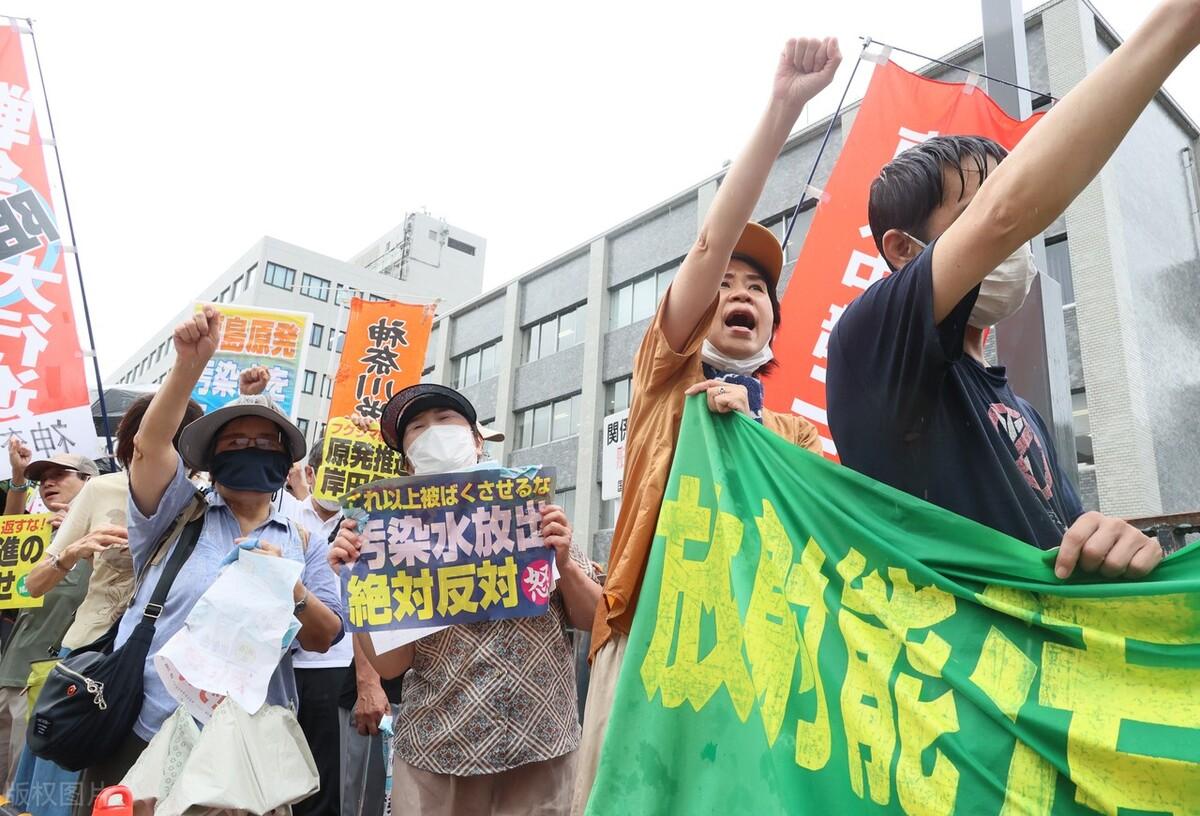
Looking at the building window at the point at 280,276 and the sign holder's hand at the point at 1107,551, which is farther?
the building window at the point at 280,276

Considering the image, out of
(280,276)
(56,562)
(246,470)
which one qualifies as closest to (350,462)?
(56,562)

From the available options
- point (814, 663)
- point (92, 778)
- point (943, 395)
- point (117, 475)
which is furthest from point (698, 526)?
point (117, 475)

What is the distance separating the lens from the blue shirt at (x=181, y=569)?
2533 millimetres

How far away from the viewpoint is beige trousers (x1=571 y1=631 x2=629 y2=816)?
187cm

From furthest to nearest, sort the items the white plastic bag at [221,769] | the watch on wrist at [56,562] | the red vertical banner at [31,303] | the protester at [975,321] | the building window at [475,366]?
1. the building window at [475,366]
2. the red vertical banner at [31,303]
3. the watch on wrist at [56,562]
4. the white plastic bag at [221,769]
5. the protester at [975,321]

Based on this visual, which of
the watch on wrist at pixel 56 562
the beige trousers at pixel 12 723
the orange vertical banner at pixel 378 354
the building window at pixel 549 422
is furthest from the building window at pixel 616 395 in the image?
the watch on wrist at pixel 56 562

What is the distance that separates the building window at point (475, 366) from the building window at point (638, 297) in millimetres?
5407

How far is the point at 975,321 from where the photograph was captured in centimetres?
174

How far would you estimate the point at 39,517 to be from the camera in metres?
4.68

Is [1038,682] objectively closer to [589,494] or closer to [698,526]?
[698,526]

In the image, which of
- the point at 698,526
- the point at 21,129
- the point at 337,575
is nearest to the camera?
the point at 698,526

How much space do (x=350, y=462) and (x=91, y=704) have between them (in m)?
2.79

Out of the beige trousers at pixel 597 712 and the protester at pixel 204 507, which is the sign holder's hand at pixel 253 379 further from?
the beige trousers at pixel 597 712

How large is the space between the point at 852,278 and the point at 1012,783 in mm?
3825
